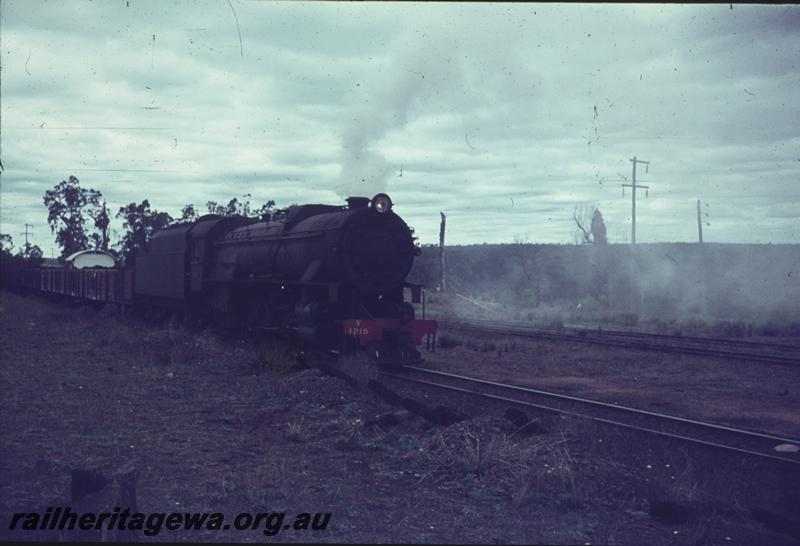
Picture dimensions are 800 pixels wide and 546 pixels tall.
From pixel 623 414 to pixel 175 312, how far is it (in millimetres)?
16098

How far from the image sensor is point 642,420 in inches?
359

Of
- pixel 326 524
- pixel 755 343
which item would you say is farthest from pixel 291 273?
pixel 755 343

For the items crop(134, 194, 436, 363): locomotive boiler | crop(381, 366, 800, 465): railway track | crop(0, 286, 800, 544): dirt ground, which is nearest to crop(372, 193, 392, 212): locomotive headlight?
crop(134, 194, 436, 363): locomotive boiler

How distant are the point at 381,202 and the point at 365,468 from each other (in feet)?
25.2

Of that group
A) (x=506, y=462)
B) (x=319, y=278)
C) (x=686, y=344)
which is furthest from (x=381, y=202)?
(x=686, y=344)

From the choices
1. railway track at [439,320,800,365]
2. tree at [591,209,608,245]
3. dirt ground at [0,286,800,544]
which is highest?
tree at [591,209,608,245]

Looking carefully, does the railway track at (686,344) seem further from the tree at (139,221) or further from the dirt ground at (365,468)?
the tree at (139,221)

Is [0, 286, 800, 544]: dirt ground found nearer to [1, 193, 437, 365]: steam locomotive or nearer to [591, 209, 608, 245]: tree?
[1, 193, 437, 365]: steam locomotive

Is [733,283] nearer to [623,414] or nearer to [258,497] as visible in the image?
[623,414]

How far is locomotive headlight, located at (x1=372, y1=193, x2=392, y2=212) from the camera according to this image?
547 inches

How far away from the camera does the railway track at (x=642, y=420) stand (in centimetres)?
759

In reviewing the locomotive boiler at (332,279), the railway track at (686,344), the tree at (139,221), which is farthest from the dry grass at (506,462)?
the tree at (139,221)

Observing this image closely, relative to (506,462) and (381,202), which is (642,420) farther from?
(381,202)

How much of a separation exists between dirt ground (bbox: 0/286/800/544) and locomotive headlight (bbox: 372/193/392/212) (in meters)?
3.76
